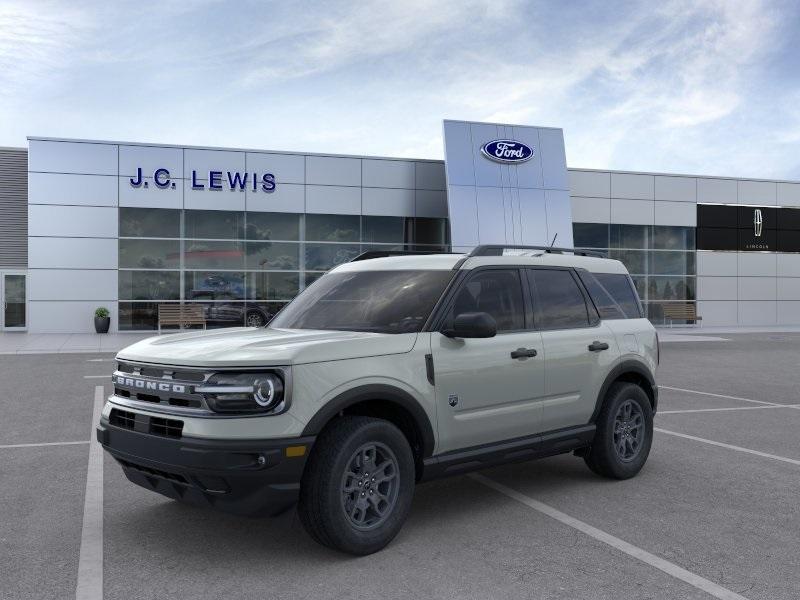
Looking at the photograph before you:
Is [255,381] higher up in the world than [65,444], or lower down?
higher up

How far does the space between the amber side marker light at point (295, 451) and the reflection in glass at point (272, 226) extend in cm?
2469

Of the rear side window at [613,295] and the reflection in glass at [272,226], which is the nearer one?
the rear side window at [613,295]

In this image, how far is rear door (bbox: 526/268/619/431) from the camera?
18.6ft

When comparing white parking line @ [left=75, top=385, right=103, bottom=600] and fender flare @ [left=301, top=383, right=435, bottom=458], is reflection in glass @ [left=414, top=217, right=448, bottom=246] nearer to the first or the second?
white parking line @ [left=75, top=385, right=103, bottom=600]

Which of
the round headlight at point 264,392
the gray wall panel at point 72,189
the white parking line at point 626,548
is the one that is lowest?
the white parking line at point 626,548

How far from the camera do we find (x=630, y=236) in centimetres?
3294

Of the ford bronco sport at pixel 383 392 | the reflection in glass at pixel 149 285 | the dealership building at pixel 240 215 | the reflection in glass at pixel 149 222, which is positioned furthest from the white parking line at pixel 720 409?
the reflection in glass at pixel 149 222

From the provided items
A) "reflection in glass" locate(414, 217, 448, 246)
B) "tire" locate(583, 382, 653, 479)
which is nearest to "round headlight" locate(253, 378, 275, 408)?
"tire" locate(583, 382, 653, 479)

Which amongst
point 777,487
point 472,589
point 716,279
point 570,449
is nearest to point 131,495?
point 472,589

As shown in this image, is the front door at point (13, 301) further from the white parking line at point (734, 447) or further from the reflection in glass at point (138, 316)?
the white parking line at point (734, 447)

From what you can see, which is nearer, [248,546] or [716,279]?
[248,546]

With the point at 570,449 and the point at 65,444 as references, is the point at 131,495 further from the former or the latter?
the point at 570,449

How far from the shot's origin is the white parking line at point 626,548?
13.0 feet

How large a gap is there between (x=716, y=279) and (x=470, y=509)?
3193 centimetres
